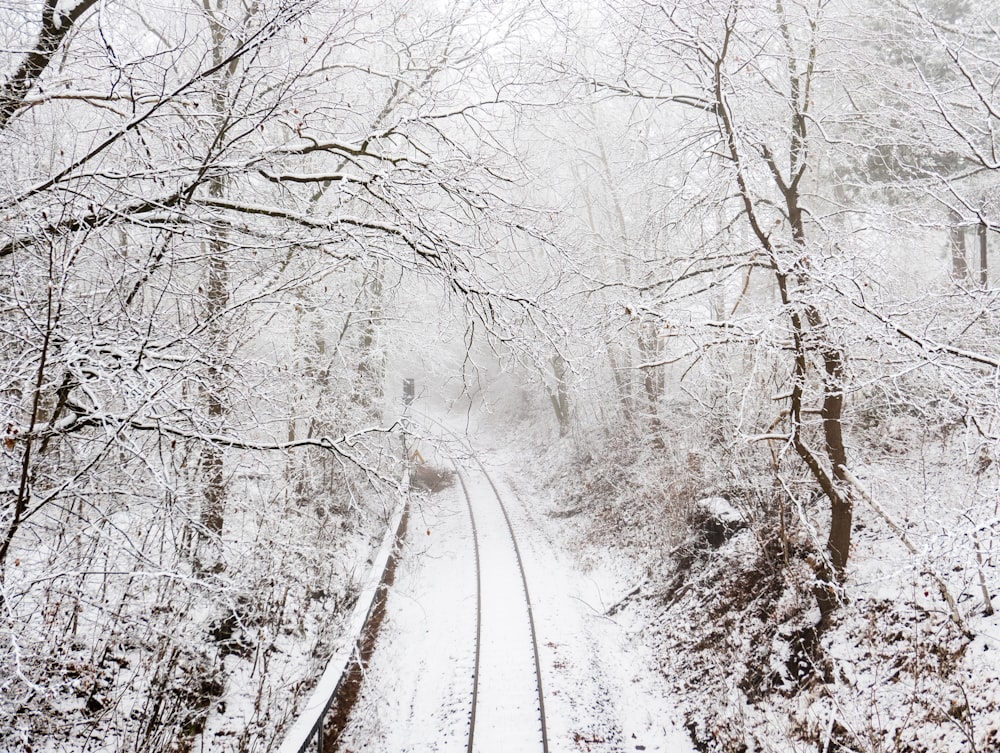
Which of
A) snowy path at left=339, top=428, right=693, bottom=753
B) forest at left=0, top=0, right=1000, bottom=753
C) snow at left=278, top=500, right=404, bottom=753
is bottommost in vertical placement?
snowy path at left=339, top=428, right=693, bottom=753

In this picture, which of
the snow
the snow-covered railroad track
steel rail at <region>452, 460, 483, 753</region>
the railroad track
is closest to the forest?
the snow

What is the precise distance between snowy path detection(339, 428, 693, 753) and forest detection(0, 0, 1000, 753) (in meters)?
0.88

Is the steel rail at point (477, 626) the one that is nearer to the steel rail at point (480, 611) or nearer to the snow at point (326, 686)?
the steel rail at point (480, 611)

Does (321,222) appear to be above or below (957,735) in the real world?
above

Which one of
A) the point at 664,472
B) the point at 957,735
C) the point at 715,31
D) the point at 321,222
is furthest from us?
the point at 664,472

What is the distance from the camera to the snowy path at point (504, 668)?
743 cm

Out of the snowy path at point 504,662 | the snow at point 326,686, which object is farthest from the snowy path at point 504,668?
the snow at point 326,686

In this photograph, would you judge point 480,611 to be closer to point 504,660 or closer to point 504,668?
point 504,660

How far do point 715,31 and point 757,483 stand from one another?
7.16 m

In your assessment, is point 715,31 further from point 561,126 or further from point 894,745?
point 561,126

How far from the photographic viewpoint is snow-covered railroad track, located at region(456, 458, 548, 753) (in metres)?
7.33

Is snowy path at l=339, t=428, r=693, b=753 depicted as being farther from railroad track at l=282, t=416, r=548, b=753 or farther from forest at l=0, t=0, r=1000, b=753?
forest at l=0, t=0, r=1000, b=753

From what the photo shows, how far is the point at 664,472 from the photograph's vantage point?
1487cm

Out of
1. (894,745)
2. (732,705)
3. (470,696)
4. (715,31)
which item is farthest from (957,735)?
(715,31)
